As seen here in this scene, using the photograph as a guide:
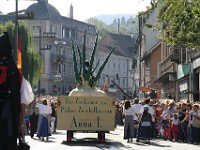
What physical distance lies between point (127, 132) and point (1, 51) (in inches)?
670

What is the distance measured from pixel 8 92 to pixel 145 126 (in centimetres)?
1675

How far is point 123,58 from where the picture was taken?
Answer: 153875mm

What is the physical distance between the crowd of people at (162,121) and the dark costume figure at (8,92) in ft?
54.1

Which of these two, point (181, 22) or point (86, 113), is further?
point (181, 22)

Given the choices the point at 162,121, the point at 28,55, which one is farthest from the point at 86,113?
the point at 28,55

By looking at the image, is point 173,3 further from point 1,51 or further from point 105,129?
point 1,51

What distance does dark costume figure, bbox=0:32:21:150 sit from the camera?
768 centimetres

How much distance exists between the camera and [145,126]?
2417 centimetres

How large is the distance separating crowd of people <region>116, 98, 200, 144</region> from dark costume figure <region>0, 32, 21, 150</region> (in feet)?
54.1

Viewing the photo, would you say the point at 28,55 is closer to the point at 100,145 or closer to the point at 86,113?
the point at 86,113

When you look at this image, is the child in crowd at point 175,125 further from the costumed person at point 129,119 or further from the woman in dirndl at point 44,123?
the woman in dirndl at point 44,123

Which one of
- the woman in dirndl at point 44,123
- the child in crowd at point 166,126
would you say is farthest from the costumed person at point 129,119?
the child in crowd at point 166,126

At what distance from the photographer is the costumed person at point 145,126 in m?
24.1

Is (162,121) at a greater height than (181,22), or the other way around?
(181,22)
